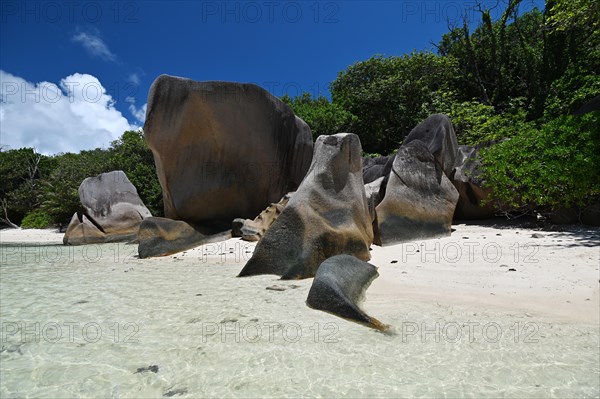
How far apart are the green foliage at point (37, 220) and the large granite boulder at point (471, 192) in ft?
63.1

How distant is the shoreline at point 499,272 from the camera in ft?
10.7

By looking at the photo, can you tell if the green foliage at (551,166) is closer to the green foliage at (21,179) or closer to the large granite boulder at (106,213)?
the large granite boulder at (106,213)

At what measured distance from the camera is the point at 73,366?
7.50ft

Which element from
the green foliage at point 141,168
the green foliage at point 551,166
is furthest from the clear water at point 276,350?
the green foliage at point 141,168

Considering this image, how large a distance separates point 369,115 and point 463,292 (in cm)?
1500

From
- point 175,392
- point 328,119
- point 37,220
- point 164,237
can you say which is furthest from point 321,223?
point 37,220

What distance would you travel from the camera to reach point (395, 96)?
666 inches

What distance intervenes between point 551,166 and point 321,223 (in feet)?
14.9

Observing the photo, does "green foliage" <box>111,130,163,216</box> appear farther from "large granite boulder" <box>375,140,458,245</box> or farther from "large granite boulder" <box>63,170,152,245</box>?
"large granite boulder" <box>375,140,458,245</box>

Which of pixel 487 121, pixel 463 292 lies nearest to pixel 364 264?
pixel 463 292

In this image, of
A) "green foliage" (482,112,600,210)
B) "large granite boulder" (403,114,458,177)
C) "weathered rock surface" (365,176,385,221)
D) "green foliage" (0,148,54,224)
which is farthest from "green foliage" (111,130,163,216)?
"green foliage" (482,112,600,210)

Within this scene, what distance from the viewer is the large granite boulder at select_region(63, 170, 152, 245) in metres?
11.4

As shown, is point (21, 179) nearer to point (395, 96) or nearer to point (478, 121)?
point (395, 96)

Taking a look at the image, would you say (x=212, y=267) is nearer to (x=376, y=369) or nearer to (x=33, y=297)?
(x=33, y=297)
